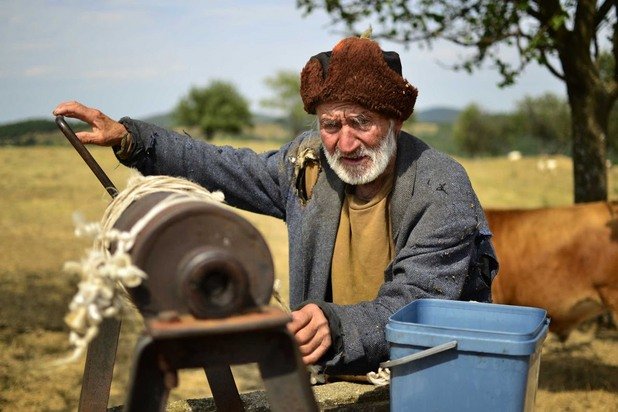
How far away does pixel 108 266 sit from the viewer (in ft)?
6.97

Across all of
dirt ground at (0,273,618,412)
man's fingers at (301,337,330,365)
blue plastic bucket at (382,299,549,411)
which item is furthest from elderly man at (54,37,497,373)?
dirt ground at (0,273,618,412)

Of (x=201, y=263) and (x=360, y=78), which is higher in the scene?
(x=360, y=78)

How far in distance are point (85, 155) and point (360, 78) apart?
1.16m

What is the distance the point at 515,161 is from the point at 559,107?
3923 cm

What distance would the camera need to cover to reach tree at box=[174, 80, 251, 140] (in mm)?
86562

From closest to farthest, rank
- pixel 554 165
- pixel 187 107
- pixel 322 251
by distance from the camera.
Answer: pixel 322 251
pixel 554 165
pixel 187 107

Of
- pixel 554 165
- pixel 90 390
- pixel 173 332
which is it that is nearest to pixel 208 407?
pixel 90 390

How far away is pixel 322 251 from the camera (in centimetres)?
372

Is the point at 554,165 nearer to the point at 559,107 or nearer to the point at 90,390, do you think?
the point at 90,390

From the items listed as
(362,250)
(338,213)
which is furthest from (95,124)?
(362,250)

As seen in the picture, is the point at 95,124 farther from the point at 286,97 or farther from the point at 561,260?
the point at 286,97

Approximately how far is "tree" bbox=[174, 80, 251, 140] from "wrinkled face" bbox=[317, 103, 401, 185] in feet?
270

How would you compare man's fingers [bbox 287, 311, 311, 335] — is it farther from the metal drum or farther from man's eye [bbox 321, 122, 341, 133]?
man's eye [bbox 321, 122, 341, 133]

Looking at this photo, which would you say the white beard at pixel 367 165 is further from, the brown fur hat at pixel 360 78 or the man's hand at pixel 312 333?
Result: the man's hand at pixel 312 333
